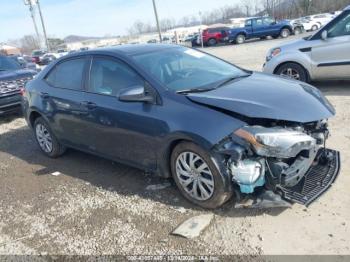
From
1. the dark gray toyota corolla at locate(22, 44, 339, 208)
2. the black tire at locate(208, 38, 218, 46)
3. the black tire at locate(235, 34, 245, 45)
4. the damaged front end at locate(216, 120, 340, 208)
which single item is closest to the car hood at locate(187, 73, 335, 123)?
the dark gray toyota corolla at locate(22, 44, 339, 208)

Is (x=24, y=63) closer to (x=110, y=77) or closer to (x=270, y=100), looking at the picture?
(x=110, y=77)

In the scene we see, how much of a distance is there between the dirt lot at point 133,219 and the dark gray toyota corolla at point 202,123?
0.75ft

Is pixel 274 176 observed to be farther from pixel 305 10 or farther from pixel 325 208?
pixel 305 10

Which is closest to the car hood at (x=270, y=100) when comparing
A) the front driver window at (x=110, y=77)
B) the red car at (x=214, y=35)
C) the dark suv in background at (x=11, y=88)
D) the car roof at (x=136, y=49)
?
the front driver window at (x=110, y=77)

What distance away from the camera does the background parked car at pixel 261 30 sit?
3195 centimetres

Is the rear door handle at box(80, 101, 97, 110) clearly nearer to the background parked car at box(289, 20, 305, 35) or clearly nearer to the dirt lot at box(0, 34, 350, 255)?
the dirt lot at box(0, 34, 350, 255)

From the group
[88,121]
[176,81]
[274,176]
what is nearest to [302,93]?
[274,176]

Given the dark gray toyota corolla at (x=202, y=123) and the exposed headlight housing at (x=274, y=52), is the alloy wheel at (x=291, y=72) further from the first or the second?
the dark gray toyota corolla at (x=202, y=123)

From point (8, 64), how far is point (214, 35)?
1098 inches

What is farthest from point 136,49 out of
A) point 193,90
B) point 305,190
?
point 305,190

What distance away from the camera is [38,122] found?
6.00 meters

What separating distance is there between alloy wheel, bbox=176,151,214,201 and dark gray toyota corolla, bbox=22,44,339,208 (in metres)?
0.01

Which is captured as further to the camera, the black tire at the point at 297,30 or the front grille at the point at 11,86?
the black tire at the point at 297,30

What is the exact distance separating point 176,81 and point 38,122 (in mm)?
2909
